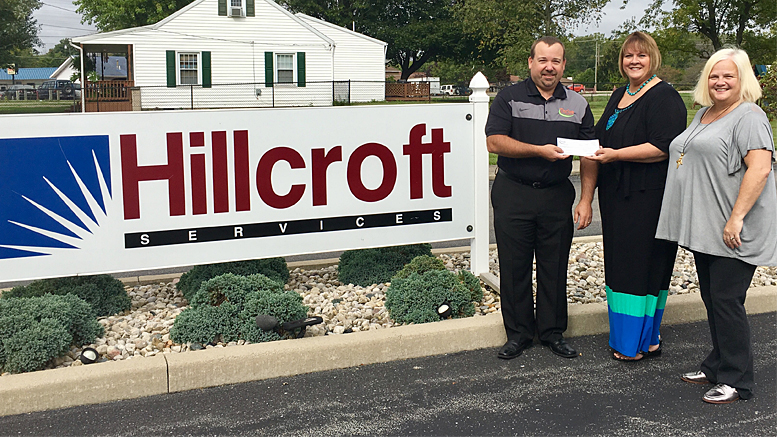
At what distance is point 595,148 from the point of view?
13.8 feet

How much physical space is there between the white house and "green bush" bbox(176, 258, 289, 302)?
26273mm

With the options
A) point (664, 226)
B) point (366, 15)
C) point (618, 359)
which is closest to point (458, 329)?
point (618, 359)

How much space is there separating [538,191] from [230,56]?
30313 millimetres

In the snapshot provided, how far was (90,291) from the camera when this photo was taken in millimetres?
4969

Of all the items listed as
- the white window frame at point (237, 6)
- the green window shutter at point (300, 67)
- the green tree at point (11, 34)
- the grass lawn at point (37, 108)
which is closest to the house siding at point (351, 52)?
the green window shutter at point (300, 67)

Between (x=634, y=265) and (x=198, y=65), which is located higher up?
(x=198, y=65)

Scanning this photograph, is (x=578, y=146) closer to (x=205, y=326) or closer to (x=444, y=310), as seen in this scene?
(x=444, y=310)

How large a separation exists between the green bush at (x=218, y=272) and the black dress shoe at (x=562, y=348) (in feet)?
6.26

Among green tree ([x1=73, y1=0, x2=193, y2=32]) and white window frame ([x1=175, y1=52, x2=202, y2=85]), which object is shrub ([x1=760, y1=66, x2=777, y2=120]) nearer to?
white window frame ([x1=175, y1=52, x2=202, y2=85])

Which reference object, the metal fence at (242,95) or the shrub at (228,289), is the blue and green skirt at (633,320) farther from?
the metal fence at (242,95)

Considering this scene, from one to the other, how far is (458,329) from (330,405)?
3.56 ft

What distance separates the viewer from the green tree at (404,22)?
52.1 meters

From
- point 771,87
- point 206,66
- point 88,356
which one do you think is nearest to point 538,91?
point 88,356

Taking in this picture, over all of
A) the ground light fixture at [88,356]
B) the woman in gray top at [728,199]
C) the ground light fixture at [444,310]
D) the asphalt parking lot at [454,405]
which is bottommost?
the asphalt parking lot at [454,405]
